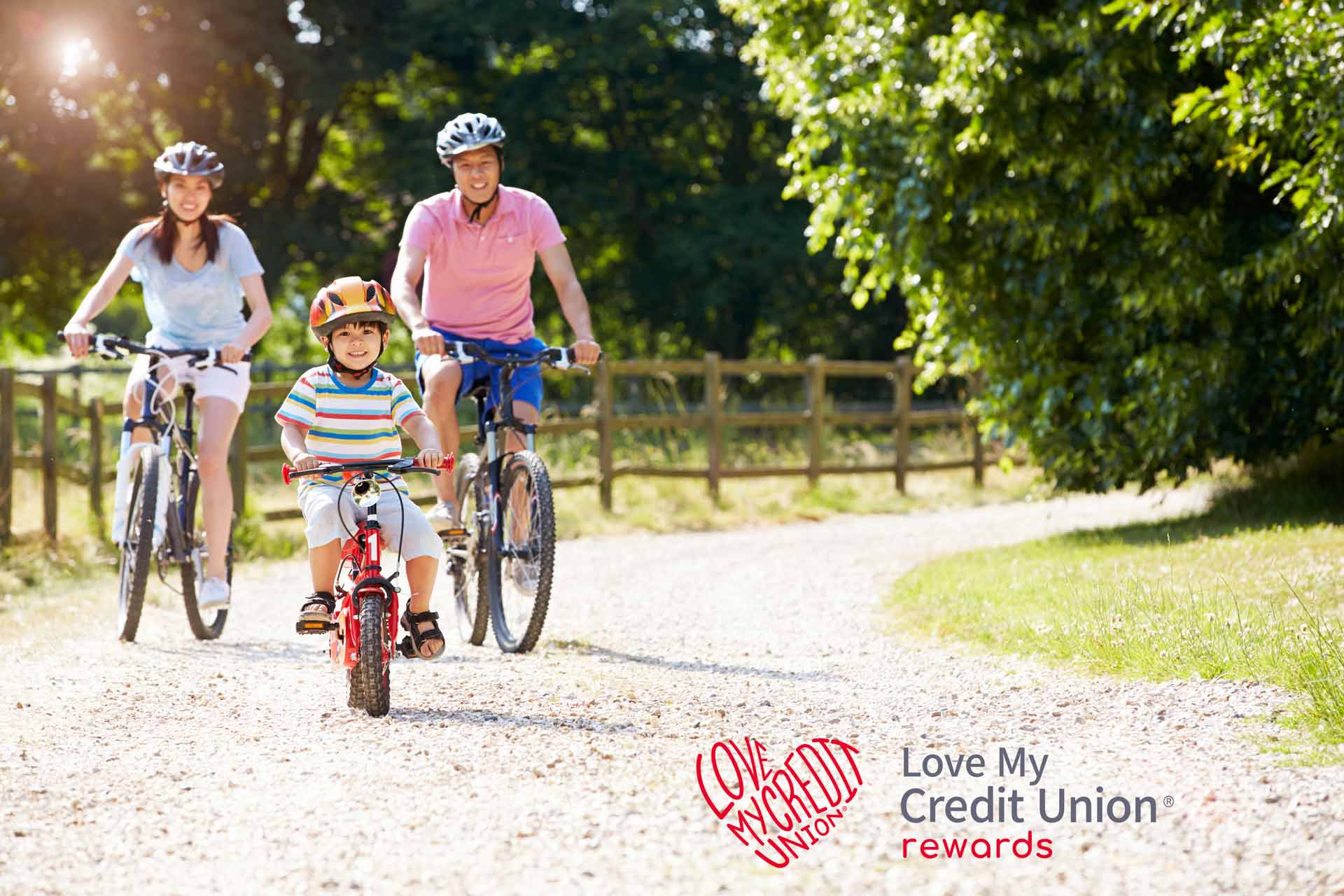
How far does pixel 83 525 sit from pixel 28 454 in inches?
29.0

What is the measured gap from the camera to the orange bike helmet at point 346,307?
4.63m

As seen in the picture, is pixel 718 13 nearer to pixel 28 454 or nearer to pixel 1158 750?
pixel 28 454

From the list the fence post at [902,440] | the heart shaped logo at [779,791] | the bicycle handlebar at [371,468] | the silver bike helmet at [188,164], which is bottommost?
the fence post at [902,440]

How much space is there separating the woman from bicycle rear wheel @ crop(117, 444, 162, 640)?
0.04 metres

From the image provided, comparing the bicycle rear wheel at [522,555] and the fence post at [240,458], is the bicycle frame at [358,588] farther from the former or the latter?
the fence post at [240,458]

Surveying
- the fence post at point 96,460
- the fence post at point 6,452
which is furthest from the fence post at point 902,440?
the fence post at point 6,452

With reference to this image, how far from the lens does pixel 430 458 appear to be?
448cm

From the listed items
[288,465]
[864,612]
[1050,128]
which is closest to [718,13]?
[1050,128]

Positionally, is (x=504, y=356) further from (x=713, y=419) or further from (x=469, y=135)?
(x=713, y=419)

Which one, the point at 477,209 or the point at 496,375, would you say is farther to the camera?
the point at 496,375

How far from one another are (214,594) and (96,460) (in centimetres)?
502

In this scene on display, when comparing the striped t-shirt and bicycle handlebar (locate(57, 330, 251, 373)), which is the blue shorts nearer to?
bicycle handlebar (locate(57, 330, 251, 373))

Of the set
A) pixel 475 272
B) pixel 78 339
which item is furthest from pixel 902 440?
pixel 78 339

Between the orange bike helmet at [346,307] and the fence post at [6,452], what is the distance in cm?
570
